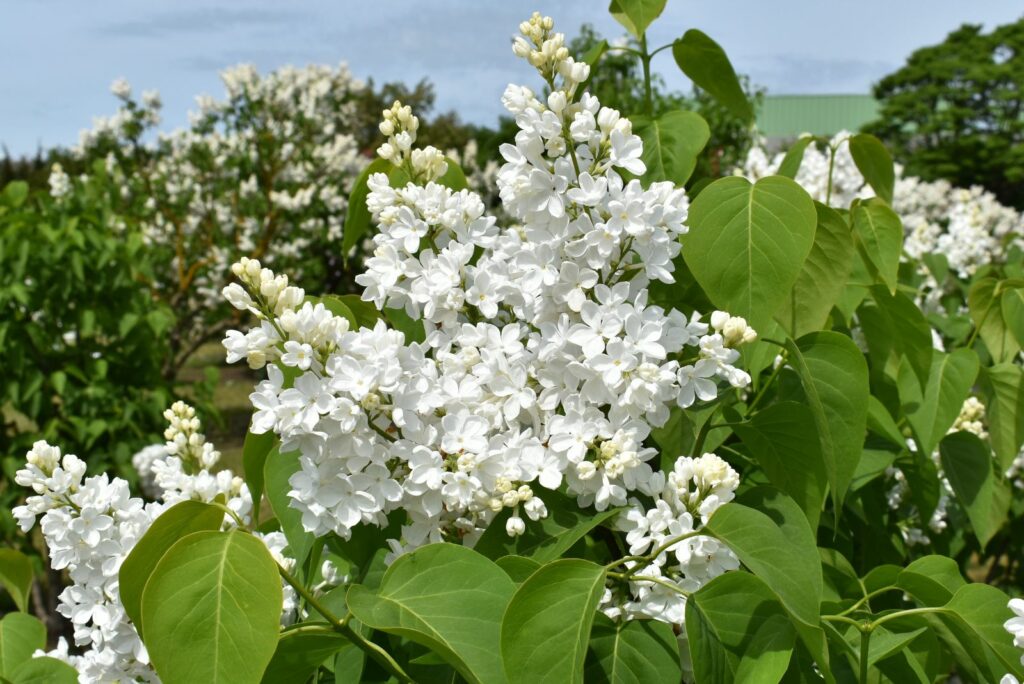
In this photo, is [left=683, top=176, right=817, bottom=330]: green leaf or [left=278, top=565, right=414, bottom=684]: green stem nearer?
[left=278, top=565, right=414, bottom=684]: green stem

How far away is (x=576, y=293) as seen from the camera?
4.40 ft

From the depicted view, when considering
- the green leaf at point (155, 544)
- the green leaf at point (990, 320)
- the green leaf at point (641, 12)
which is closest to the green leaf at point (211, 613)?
the green leaf at point (155, 544)

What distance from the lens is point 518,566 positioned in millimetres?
1254

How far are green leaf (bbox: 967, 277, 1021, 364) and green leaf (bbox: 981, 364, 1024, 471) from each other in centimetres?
14

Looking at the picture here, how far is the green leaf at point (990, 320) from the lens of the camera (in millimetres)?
2084

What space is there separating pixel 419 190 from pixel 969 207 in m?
5.46

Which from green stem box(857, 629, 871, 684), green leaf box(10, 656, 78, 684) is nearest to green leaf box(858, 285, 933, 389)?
green stem box(857, 629, 871, 684)

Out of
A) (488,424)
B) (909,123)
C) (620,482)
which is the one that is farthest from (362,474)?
(909,123)

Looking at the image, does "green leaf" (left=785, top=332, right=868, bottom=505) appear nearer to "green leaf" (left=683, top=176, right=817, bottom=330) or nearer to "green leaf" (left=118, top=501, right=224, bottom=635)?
"green leaf" (left=683, top=176, right=817, bottom=330)

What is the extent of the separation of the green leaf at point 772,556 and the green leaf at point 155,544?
645 millimetres

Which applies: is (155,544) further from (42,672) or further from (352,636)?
(42,672)

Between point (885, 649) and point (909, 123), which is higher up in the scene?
point (909, 123)

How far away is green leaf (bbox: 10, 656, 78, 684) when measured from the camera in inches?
57.1

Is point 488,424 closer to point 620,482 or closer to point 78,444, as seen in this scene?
point 620,482
